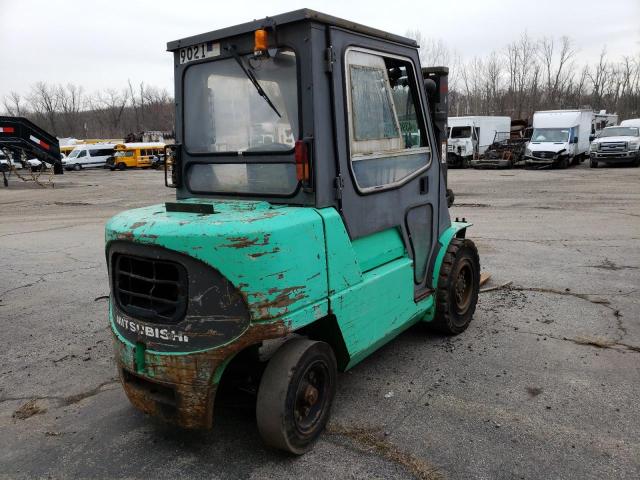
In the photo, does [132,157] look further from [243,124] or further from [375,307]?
[375,307]

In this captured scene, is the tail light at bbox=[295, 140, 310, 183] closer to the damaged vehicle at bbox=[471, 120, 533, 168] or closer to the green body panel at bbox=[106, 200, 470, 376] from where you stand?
the green body panel at bbox=[106, 200, 470, 376]

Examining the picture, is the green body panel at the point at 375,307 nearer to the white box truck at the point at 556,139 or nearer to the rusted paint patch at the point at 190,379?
the rusted paint patch at the point at 190,379

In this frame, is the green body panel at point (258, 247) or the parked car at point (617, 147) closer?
the green body panel at point (258, 247)

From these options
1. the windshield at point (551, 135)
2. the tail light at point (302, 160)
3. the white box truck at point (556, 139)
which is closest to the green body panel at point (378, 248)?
the tail light at point (302, 160)

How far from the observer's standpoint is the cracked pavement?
10.1 ft

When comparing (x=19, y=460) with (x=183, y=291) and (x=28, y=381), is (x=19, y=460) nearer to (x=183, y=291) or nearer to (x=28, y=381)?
(x=28, y=381)

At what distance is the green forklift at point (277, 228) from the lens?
2846 mm

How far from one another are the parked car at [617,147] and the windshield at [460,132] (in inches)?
241

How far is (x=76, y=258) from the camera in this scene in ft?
29.2

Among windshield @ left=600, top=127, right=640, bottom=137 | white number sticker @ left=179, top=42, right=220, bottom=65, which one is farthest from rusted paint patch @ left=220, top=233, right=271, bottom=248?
windshield @ left=600, top=127, right=640, bottom=137

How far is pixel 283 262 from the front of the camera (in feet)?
9.35

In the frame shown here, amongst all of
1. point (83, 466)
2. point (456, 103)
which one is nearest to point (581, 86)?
point (456, 103)

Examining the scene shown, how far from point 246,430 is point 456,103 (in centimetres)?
6008

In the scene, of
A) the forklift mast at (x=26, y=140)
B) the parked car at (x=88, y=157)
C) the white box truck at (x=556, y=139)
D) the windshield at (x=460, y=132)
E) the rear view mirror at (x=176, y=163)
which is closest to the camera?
the rear view mirror at (x=176, y=163)
